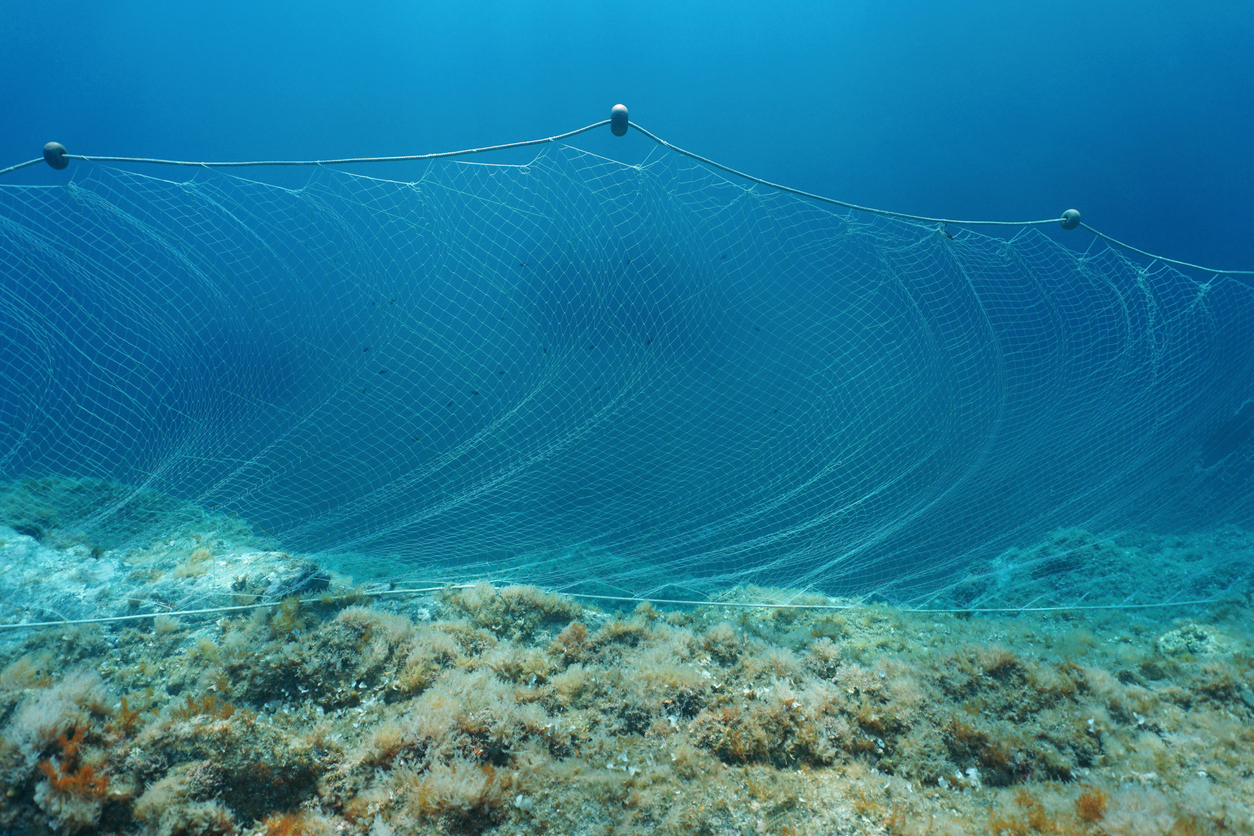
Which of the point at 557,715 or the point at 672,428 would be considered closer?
the point at 557,715

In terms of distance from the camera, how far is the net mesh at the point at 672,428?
145 inches

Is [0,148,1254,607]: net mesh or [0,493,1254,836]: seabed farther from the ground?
[0,148,1254,607]: net mesh

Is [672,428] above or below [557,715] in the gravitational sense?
above

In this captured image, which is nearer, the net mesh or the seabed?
the seabed

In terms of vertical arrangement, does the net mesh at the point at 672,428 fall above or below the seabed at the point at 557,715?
above

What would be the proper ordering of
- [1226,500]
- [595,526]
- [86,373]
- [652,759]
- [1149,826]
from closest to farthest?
[1149,826] → [652,759] → [86,373] → [595,526] → [1226,500]

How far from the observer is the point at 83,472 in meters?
3.85

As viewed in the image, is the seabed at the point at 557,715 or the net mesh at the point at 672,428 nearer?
the seabed at the point at 557,715

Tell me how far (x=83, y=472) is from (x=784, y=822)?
496 cm

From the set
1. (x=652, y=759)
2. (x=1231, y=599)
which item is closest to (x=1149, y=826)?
(x=652, y=759)

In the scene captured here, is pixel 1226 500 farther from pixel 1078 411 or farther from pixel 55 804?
pixel 55 804

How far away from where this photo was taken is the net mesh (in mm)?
3680

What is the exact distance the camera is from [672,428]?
5395mm

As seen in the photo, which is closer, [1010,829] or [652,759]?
[1010,829]
